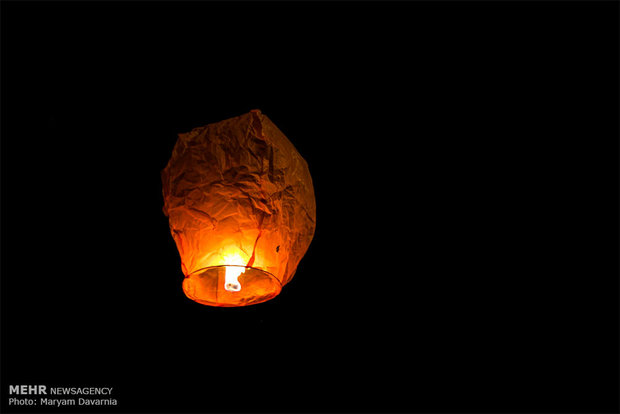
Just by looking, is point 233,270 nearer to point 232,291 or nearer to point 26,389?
point 232,291

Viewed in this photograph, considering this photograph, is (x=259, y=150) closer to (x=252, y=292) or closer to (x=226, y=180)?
(x=226, y=180)

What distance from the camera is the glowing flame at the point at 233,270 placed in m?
1.46

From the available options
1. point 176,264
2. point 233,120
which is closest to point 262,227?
point 233,120

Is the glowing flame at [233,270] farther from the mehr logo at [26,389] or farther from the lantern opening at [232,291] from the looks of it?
the mehr logo at [26,389]

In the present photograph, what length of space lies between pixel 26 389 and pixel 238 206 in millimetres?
1118

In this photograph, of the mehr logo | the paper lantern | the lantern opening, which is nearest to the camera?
the paper lantern

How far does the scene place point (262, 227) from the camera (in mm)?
1449

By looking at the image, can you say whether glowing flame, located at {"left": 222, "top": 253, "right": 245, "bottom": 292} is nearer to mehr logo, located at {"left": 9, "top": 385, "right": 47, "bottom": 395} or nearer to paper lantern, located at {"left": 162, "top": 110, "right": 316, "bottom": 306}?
paper lantern, located at {"left": 162, "top": 110, "right": 316, "bottom": 306}

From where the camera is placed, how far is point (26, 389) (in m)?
1.87

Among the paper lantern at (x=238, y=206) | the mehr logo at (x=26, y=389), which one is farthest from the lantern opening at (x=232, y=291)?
the mehr logo at (x=26, y=389)

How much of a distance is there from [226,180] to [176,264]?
2.52 feet

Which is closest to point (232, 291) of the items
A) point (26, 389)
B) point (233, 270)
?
point (233, 270)

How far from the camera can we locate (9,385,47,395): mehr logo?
1854 mm

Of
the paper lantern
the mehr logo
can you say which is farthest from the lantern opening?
the mehr logo
